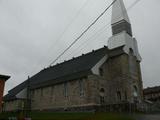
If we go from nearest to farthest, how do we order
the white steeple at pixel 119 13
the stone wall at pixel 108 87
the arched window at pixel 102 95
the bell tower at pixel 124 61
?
the stone wall at pixel 108 87
the arched window at pixel 102 95
the bell tower at pixel 124 61
the white steeple at pixel 119 13

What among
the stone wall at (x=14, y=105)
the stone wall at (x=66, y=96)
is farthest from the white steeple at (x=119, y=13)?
the stone wall at (x=14, y=105)

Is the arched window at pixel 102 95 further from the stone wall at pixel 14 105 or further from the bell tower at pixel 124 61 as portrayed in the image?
the stone wall at pixel 14 105

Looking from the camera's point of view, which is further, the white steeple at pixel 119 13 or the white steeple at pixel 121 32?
the white steeple at pixel 119 13

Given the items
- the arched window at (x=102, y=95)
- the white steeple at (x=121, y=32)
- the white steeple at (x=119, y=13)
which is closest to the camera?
the arched window at (x=102, y=95)

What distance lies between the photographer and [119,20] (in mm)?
39438

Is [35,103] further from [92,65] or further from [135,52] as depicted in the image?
[135,52]

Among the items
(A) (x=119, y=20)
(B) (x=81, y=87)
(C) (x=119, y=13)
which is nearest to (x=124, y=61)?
(A) (x=119, y=20)

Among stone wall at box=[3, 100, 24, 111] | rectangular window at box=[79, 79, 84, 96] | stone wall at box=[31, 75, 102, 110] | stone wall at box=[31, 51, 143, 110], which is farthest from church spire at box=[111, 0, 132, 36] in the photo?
stone wall at box=[3, 100, 24, 111]

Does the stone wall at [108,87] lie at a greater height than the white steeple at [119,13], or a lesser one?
lesser

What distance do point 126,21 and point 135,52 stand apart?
5775 mm

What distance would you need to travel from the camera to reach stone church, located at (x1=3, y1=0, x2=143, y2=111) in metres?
34.3

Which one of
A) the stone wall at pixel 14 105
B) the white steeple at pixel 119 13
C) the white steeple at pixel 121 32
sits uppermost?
the white steeple at pixel 119 13

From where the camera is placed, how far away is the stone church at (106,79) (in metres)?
34.3

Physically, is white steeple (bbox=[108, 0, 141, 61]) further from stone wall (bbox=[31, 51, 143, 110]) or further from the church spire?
stone wall (bbox=[31, 51, 143, 110])
